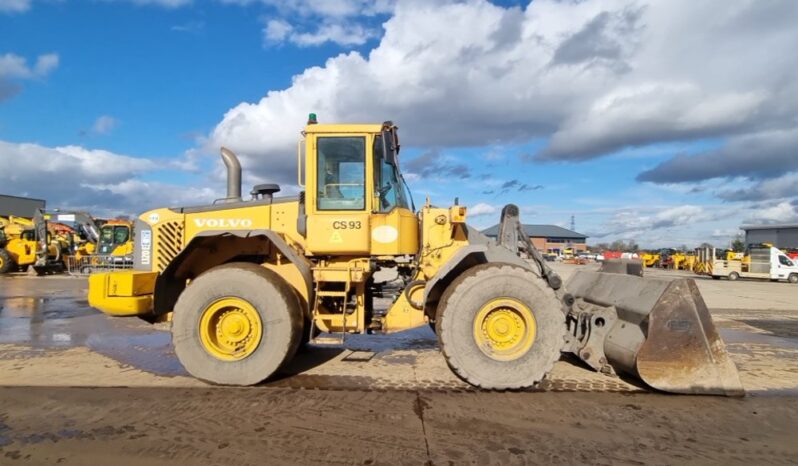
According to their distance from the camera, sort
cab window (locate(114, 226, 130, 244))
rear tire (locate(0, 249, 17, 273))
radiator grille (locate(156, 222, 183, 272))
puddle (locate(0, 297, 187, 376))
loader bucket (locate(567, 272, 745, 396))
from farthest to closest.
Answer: cab window (locate(114, 226, 130, 244)) → rear tire (locate(0, 249, 17, 273)) → puddle (locate(0, 297, 187, 376)) → radiator grille (locate(156, 222, 183, 272)) → loader bucket (locate(567, 272, 745, 396))

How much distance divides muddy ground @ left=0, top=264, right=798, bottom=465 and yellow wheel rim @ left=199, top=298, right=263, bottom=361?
46cm

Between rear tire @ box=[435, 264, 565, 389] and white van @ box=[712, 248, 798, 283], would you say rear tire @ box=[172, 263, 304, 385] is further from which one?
white van @ box=[712, 248, 798, 283]

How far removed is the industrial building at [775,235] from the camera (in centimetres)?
6881

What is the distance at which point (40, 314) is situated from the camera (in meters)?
10.3

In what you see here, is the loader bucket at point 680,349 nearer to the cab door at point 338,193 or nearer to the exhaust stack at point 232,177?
the cab door at point 338,193

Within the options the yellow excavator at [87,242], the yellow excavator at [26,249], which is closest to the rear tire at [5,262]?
the yellow excavator at [26,249]

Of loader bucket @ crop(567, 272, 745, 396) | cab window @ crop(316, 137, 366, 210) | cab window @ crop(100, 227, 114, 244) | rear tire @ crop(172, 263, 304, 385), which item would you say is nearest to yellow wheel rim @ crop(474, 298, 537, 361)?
loader bucket @ crop(567, 272, 745, 396)

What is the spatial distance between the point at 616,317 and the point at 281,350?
3659 mm

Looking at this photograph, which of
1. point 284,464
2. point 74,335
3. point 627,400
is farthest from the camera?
point 74,335

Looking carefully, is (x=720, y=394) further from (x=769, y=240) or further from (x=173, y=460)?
(x=769, y=240)

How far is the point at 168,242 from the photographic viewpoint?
19.1 ft

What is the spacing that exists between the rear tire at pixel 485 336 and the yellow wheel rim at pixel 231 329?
198cm

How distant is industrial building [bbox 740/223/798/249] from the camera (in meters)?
68.8

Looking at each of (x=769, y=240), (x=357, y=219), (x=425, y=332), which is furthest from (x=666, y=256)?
(x=357, y=219)
